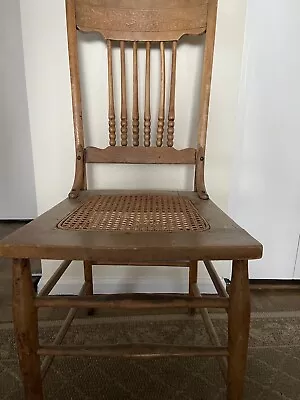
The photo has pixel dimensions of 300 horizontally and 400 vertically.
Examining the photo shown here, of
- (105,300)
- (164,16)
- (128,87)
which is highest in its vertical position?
(164,16)

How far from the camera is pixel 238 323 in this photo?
51 cm

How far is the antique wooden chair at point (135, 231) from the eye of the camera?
18.2 inches

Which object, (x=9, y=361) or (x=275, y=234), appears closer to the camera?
(x=9, y=361)

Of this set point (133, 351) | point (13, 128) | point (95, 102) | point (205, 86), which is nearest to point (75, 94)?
point (95, 102)

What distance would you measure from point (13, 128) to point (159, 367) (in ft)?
4.41

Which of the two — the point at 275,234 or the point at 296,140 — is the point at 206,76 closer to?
the point at 296,140

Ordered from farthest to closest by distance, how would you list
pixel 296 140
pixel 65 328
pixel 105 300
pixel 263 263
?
pixel 263 263
pixel 296 140
pixel 65 328
pixel 105 300

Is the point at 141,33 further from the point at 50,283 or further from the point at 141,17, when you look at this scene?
the point at 50,283

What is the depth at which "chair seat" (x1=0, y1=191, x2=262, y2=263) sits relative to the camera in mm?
458

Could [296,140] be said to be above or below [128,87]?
below

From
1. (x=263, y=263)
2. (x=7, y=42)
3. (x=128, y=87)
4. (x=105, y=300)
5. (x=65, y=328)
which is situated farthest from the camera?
(x=7, y=42)

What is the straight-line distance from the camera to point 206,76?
29.5 inches

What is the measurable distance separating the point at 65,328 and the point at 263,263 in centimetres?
68

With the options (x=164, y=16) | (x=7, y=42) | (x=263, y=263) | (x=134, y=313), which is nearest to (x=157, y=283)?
(x=134, y=313)
